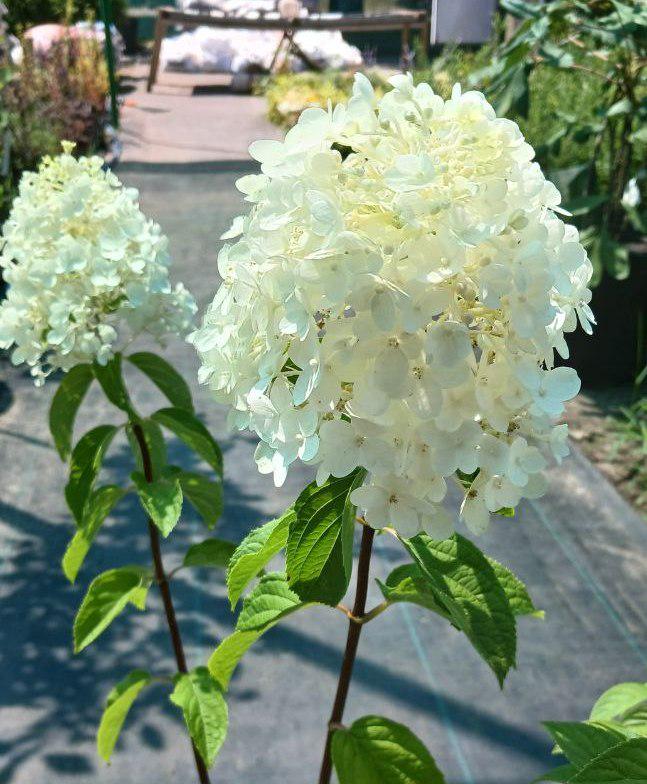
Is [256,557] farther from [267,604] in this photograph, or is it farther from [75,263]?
[75,263]

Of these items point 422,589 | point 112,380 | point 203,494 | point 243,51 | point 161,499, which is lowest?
point 243,51

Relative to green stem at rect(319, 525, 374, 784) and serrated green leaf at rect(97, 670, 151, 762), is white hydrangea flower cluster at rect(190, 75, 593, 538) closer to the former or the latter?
green stem at rect(319, 525, 374, 784)

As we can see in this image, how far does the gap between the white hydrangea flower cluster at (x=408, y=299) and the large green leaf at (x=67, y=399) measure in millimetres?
1074

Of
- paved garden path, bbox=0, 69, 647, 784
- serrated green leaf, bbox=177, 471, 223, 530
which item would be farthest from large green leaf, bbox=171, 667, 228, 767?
paved garden path, bbox=0, 69, 647, 784

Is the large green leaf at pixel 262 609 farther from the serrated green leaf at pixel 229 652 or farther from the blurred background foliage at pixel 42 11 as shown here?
the blurred background foliage at pixel 42 11

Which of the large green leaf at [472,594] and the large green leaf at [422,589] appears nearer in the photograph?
the large green leaf at [472,594]

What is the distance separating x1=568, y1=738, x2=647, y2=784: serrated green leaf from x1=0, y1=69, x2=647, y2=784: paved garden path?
6.68 ft

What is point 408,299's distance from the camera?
874 millimetres

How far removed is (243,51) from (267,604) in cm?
1432

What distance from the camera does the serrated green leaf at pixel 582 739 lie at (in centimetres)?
108

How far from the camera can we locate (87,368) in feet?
6.51

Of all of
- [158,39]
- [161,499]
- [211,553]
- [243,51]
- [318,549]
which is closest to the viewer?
[318,549]

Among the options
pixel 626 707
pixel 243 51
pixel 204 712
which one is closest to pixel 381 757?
pixel 626 707

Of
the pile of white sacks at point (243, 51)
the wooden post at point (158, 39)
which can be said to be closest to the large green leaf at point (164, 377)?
the wooden post at point (158, 39)
